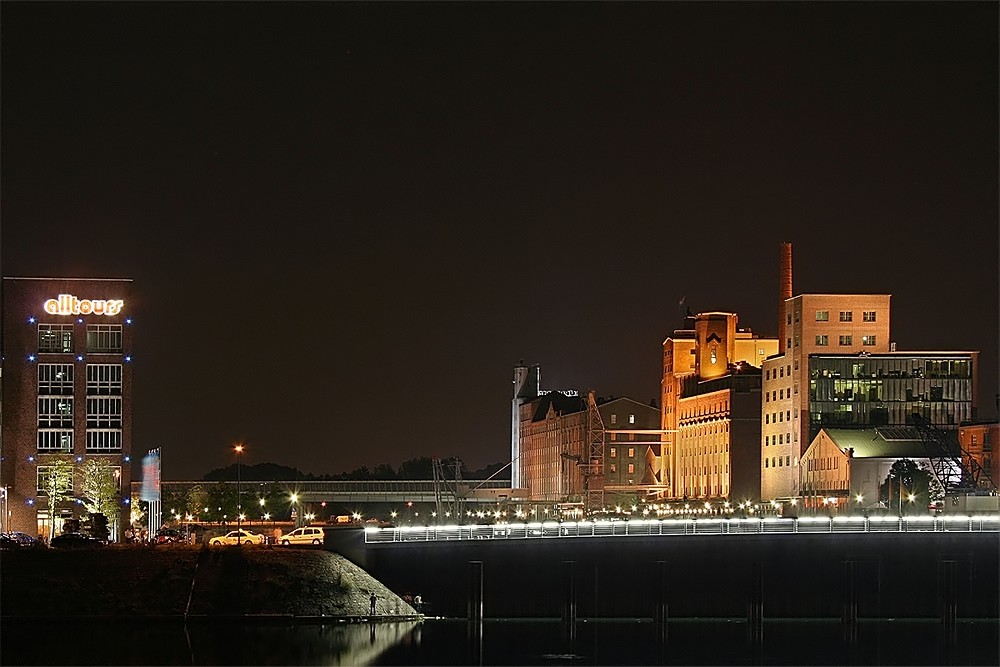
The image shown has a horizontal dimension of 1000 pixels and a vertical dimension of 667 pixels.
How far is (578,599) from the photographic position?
126875mm

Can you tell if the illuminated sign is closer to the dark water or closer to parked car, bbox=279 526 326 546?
parked car, bbox=279 526 326 546

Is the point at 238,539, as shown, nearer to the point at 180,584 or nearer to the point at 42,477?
the point at 180,584

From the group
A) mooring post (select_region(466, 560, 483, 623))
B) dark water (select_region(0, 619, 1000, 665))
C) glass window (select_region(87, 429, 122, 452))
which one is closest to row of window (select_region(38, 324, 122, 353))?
glass window (select_region(87, 429, 122, 452))

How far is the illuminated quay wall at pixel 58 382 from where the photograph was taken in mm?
158750

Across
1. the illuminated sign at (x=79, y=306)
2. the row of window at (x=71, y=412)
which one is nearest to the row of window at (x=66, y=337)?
the illuminated sign at (x=79, y=306)

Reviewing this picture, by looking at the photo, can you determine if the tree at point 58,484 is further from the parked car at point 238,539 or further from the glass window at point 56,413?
the parked car at point 238,539

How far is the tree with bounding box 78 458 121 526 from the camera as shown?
6132 inches

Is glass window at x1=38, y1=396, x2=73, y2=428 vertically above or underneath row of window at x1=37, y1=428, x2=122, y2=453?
above

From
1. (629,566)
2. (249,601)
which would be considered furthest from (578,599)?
(249,601)

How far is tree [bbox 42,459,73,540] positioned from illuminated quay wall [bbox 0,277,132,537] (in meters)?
0.84

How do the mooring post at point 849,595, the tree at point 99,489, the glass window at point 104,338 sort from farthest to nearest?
the glass window at point 104,338 < the tree at point 99,489 < the mooring post at point 849,595

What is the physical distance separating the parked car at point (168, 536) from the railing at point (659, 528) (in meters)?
17.3

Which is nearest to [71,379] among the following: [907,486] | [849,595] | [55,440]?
[55,440]

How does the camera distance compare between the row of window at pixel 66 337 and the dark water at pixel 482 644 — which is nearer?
the dark water at pixel 482 644
